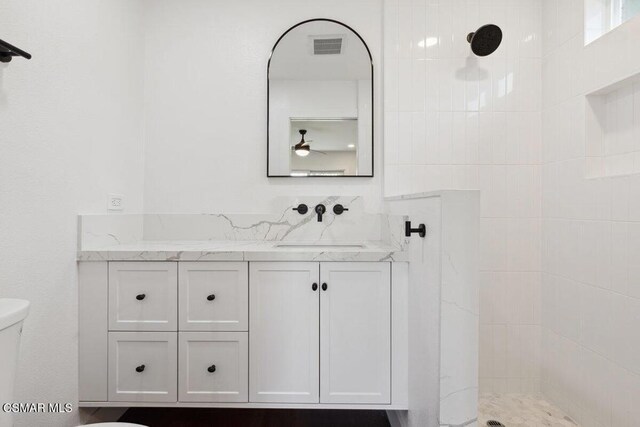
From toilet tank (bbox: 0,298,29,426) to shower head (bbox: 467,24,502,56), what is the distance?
235 cm

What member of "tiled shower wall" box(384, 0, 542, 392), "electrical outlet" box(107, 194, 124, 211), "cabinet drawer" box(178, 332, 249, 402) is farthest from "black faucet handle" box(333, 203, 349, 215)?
"electrical outlet" box(107, 194, 124, 211)

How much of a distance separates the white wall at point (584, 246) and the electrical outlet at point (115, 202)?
2447 millimetres

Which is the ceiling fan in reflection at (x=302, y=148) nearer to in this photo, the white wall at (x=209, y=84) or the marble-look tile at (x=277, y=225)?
the white wall at (x=209, y=84)

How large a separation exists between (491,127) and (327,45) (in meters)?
1.13

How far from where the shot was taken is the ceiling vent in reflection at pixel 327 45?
2.15 metres

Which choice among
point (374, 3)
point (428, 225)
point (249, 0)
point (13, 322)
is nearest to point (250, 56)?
point (249, 0)

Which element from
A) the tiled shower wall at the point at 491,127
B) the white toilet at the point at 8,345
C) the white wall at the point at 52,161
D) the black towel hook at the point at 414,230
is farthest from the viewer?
the tiled shower wall at the point at 491,127

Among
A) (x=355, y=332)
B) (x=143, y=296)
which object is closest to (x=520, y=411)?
(x=355, y=332)

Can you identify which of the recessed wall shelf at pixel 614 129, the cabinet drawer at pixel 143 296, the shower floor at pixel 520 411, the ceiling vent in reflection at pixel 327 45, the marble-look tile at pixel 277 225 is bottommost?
the shower floor at pixel 520 411

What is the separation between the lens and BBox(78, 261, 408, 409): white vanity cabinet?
5.15 ft

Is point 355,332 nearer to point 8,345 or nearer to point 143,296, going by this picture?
point 143,296

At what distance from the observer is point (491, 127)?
208 cm

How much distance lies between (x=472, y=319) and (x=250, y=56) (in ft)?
6.39

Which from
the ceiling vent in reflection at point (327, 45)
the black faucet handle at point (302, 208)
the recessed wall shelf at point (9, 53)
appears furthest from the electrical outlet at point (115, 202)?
the ceiling vent in reflection at point (327, 45)
